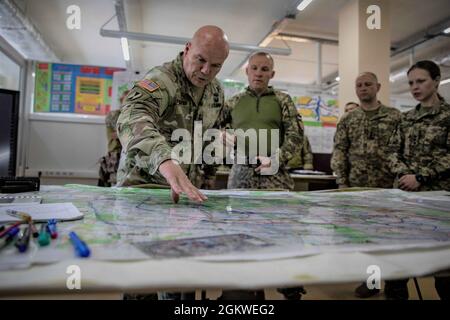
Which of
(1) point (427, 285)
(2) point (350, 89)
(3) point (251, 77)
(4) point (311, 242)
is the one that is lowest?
(1) point (427, 285)

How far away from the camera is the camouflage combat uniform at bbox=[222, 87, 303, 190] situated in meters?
1.79

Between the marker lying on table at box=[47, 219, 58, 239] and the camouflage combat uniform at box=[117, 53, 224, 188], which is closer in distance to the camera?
the marker lying on table at box=[47, 219, 58, 239]

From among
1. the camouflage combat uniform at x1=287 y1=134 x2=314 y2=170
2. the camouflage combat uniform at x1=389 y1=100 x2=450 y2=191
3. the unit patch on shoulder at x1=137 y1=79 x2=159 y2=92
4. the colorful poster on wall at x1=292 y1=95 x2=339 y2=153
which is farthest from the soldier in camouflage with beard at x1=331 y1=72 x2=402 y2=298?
the colorful poster on wall at x1=292 y1=95 x2=339 y2=153

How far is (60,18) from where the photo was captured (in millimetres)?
4129

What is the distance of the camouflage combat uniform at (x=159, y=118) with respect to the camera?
0.89 meters

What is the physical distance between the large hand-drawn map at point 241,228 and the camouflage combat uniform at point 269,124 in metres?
0.90

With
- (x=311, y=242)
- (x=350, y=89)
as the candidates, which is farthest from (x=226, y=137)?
(x=350, y=89)

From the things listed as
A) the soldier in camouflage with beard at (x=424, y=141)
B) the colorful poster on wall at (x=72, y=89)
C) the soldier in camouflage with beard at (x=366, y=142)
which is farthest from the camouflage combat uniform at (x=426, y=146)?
the colorful poster on wall at (x=72, y=89)

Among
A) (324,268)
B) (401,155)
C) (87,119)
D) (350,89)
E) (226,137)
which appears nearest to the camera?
(324,268)

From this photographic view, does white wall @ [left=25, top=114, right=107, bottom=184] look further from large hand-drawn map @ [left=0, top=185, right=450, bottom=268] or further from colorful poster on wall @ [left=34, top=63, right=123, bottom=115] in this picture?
large hand-drawn map @ [left=0, top=185, right=450, bottom=268]

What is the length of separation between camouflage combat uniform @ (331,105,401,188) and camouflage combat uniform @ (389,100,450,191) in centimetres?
21

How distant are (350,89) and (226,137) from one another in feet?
9.04

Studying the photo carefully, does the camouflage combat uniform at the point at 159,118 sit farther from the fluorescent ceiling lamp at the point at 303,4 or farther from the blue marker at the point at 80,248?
the fluorescent ceiling lamp at the point at 303,4
